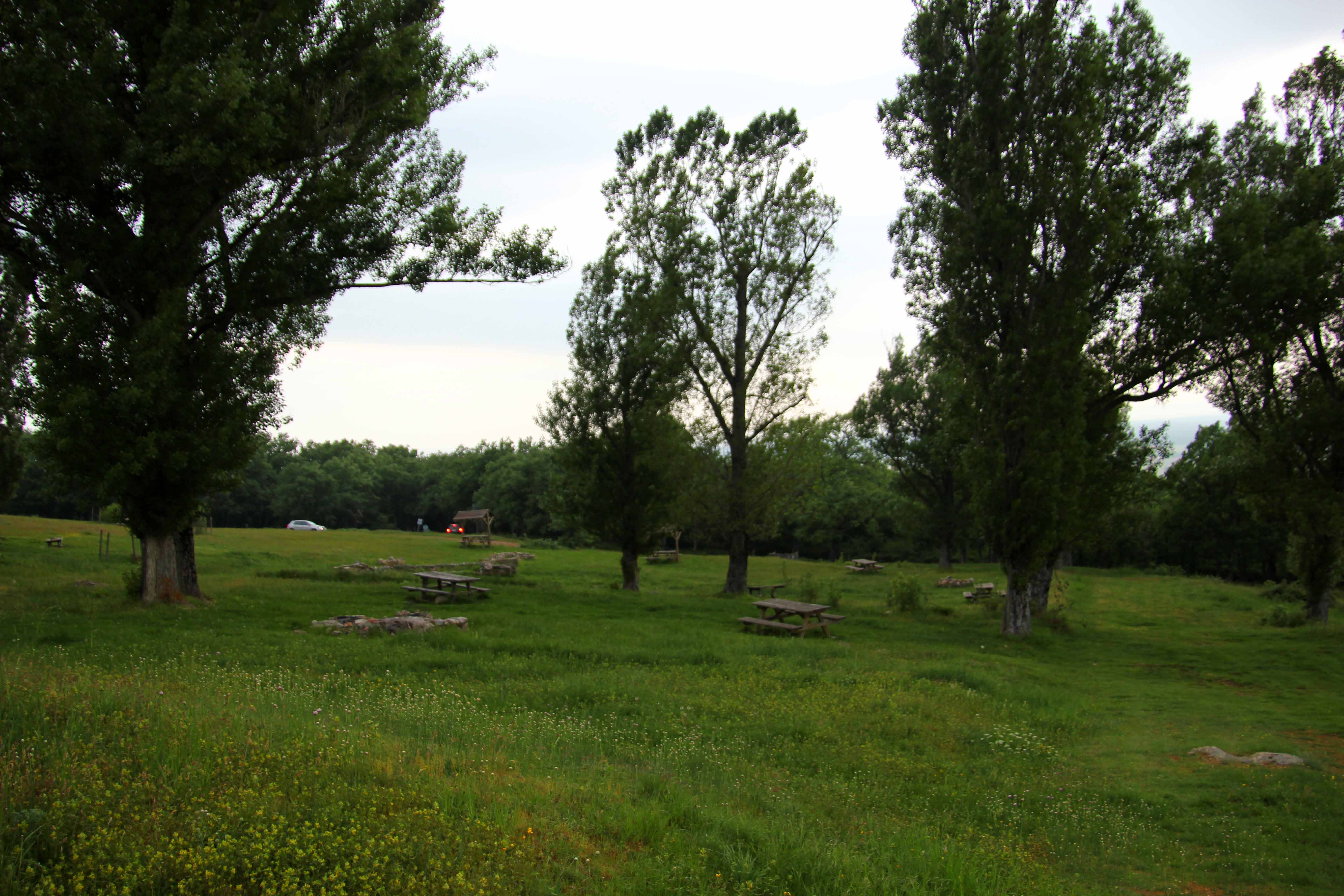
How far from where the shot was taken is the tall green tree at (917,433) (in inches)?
1738

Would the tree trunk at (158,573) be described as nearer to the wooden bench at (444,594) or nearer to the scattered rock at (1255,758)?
the wooden bench at (444,594)

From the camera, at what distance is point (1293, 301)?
1958 cm

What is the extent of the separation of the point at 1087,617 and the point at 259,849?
27.7m

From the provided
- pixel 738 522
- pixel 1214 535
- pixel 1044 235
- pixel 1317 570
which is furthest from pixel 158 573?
pixel 1214 535

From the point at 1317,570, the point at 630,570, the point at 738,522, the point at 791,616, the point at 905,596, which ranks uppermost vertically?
the point at 738,522

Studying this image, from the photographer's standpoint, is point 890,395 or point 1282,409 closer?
point 1282,409

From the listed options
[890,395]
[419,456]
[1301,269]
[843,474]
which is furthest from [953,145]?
[419,456]

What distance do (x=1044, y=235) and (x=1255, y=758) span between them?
14311mm

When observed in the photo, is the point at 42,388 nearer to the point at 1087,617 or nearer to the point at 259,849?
the point at 259,849

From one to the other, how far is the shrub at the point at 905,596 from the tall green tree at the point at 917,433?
19.3 m

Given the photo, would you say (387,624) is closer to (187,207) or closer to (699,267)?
(187,207)

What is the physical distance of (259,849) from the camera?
4.27 m

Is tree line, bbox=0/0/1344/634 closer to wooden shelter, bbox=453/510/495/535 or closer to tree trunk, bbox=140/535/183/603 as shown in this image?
tree trunk, bbox=140/535/183/603

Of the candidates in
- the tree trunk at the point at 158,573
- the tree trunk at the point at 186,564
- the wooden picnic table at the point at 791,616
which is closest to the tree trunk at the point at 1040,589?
the wooden picnic table at the point at 791,616
